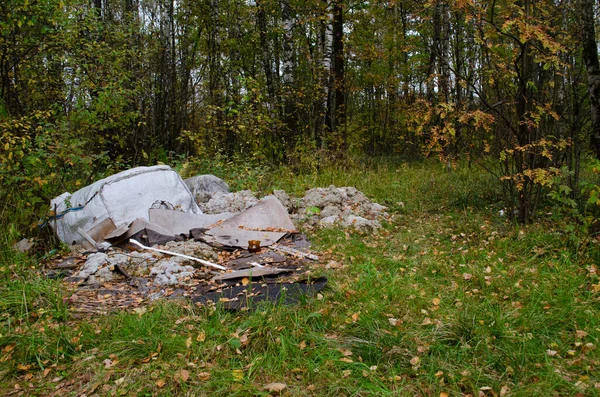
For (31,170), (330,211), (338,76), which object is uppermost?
(338,76)

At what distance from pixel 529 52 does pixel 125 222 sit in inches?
202

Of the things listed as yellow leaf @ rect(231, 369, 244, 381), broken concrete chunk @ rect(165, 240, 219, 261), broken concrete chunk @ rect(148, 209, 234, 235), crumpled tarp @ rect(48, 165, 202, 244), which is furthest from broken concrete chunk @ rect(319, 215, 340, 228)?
yellow leaf @ rect(231, 369, 244, 381)

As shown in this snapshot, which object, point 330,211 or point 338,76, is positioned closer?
point 330,211

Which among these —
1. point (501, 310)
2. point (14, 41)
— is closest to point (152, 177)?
point (14, 41)

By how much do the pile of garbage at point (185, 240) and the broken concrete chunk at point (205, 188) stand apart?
0.02 meters

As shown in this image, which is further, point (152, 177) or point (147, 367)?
point (152, 177)

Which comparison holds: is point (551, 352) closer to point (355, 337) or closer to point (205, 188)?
point (355, 337)

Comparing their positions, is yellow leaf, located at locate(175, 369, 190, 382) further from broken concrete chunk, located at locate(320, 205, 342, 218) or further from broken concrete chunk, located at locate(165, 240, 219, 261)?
broken concrete chunk, located at locate(320, 205, 342, 218)

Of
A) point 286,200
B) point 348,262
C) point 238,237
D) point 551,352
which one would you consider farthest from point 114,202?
point 551,352

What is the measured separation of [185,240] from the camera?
4.89 m

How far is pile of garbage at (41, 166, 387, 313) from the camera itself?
→ 11.4 feet

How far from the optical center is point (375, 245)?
14.9 feet

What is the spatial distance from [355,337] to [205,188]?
4.76m

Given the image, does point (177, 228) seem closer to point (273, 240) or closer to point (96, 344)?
point (273, 240)
